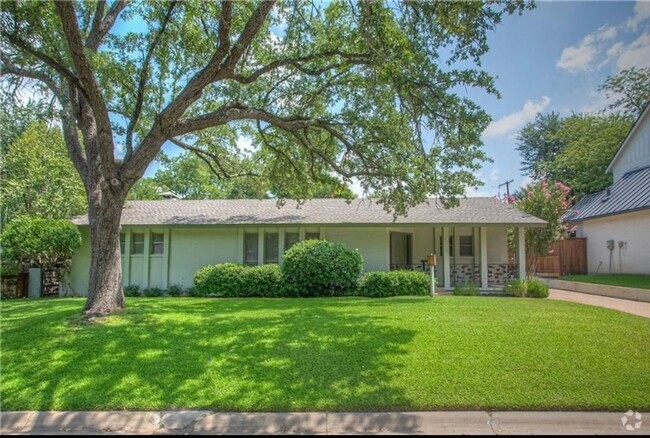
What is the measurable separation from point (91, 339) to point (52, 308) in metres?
4.86

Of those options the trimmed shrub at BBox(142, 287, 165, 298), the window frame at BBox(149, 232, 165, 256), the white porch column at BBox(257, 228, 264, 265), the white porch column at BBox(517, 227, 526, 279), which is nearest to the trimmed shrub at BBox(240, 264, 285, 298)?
the white porch column at BBox(257, 228, 264, 265)

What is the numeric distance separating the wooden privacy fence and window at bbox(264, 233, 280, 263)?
1345cm

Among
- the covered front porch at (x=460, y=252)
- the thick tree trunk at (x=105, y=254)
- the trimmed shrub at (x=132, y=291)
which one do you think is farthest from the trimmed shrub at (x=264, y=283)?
the thick tree trunk at (x=105, y=254)

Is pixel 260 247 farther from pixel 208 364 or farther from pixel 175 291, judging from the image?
Result: pixel 208 364

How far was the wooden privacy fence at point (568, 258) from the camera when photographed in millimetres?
20266

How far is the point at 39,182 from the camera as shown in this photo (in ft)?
53.2

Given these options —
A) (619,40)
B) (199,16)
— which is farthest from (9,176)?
(619,40)

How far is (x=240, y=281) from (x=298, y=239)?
3.10 meters

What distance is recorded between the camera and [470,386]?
4.74 meters

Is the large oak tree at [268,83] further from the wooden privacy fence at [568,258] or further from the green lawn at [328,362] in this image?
the wooden privacy fence at [568,258]

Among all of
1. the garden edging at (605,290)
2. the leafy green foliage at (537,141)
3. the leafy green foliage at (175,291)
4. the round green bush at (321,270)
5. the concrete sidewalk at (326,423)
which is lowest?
the concrete sidewalk at (326,423)

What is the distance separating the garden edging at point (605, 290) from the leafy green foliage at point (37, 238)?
1859cm

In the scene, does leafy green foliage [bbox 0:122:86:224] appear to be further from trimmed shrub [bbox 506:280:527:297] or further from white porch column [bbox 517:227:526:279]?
white porch column [bbox 517:227:526:279]

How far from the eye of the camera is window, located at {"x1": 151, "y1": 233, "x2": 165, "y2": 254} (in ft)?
52.5
